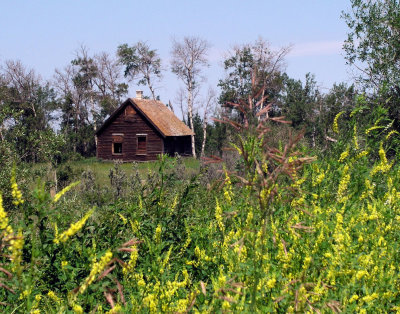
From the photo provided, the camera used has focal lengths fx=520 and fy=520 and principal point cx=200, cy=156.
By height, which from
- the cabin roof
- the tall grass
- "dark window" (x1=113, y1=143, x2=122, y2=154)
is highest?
the cabin roof

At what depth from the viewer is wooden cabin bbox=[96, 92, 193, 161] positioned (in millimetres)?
45188

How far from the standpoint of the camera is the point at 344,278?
306 centimetres


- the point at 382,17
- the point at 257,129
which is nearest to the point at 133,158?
the point at 382,17

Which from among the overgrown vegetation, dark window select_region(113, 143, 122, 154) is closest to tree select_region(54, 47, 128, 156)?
dark window select_region(113, 143, 122, 154)

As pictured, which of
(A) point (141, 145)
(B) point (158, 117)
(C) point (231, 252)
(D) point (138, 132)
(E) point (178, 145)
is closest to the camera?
(C) point (231, 252)

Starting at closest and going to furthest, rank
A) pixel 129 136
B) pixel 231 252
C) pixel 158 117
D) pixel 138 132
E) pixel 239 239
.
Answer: pixel 231 252 < pixel 239 239 < pixel 158 117 < pixel 138 132 < pixel 129 136

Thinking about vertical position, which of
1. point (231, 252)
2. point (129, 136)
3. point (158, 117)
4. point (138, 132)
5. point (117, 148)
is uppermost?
point (158, 117)

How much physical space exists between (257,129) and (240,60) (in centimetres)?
4787

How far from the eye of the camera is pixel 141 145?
46.5 metres

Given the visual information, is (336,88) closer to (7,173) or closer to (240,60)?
(240,60)

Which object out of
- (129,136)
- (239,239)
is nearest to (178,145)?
(129,136)

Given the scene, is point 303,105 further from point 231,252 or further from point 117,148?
point 231,252

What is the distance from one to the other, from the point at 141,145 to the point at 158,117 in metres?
2.98

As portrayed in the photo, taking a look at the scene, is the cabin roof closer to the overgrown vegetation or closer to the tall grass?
the overgrown vegetation
